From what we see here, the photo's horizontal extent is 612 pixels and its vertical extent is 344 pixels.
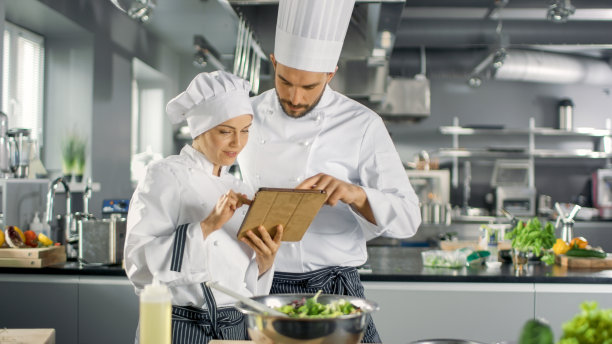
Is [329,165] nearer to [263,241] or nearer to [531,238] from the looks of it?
[263,241]

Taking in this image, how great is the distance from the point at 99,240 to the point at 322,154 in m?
1.43

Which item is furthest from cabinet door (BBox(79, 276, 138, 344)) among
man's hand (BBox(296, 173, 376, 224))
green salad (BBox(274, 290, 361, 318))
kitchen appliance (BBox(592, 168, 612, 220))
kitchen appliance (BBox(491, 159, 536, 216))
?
kitchen appliance (BBox(592, 168, 612, 220))

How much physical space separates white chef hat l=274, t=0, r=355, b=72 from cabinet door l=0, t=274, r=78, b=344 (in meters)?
1.63

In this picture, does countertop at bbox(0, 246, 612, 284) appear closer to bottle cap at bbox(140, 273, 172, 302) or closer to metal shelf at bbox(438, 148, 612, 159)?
bottle cap at bbox(140, 273, 172, 302)

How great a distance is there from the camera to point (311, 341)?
1184mm

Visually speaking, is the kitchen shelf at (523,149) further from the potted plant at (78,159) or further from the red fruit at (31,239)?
the red fruit at (31,239)

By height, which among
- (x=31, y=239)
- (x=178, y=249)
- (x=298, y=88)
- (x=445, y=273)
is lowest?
(x=445, y=273)

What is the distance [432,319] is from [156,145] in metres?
6.07

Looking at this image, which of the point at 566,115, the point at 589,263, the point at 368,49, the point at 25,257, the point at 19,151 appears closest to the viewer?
the point at 25,257

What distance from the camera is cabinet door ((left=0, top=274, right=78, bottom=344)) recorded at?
9.35 feet

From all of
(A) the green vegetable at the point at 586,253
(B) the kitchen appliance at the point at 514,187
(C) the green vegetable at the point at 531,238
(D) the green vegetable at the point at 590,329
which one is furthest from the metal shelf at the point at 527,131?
(D) the green vegetable at the point at 590,329

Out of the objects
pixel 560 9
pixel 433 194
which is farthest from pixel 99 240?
pixel 433 194

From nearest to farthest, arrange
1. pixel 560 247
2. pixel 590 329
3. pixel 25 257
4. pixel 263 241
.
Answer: pixel 590 329 → pixel 263 241 → pixel 25 257 → pixel 560 247

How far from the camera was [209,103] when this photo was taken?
68.3 inches
